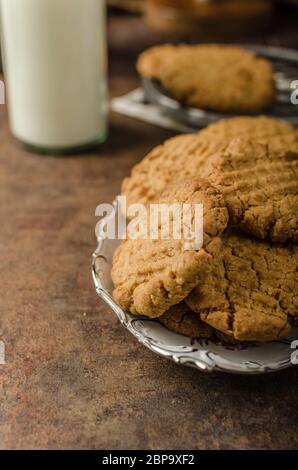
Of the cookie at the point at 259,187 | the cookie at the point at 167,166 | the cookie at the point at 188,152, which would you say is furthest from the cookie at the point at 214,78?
the cookie at the point at 259,187

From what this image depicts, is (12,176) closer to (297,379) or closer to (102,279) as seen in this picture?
(102,279)

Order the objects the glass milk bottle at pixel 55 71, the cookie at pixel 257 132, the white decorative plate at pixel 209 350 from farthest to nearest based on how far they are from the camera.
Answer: the glass milk bottle at pixel 55 71 < the cookie at pixel 257 132 < the white decorative plate at pixel 209 350

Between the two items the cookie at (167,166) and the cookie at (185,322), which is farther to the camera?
the cookie at (167,166)

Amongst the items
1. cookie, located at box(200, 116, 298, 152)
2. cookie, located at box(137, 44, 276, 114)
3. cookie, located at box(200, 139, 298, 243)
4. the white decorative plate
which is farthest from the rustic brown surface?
cookie, located at box(137, 44, 276, 114)

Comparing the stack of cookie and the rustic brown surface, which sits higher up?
the stack of cookie

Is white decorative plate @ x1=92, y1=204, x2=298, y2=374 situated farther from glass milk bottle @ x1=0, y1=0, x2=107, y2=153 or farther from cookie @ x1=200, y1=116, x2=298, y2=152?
glass milk bottle @ x1=0, y1=0, x2=107, y2=153

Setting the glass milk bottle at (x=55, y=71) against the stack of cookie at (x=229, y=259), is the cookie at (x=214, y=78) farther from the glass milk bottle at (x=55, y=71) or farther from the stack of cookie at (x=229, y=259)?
the stack of cookie at (x=229, y=259)
